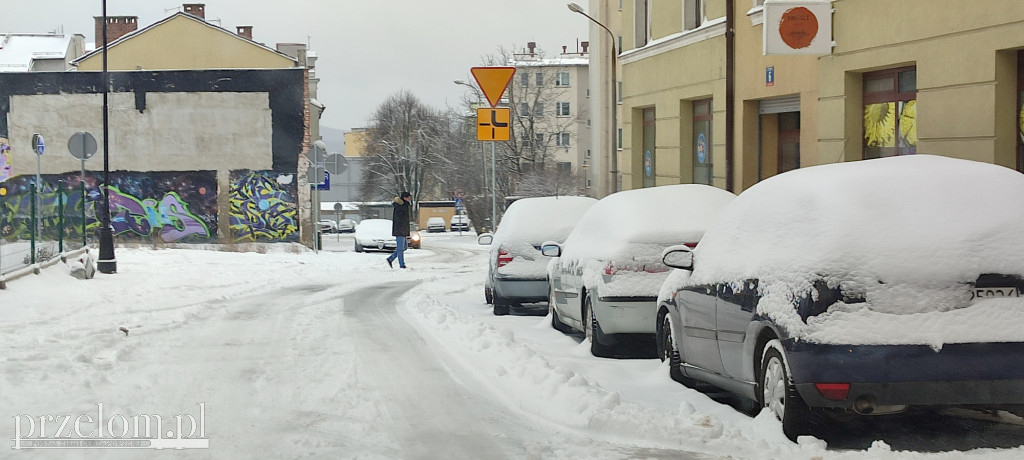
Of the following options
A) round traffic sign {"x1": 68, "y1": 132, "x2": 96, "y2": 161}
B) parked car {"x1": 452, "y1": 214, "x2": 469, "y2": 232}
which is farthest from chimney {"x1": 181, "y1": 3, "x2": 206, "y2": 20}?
parked car {"x1": 452, "y1": 214, "x2": 469, "y2": 232}

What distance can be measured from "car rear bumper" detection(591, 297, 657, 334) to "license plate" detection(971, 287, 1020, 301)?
4254mm

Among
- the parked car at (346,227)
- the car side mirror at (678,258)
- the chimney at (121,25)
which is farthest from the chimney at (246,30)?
the car side mirror at (678,258)

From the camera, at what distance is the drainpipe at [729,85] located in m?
19.0

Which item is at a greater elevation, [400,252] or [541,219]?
[541,219]

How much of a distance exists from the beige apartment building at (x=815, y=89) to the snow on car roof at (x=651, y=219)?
3.37 meters

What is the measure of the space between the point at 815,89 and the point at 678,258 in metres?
9.02

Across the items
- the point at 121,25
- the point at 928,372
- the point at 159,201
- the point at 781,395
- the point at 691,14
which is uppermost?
the point at 121,25

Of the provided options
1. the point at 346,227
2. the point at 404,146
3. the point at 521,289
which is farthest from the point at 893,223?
the point at 346,227

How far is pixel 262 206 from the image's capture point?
40.8 meters

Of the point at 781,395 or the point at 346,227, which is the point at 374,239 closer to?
the point at 781,395

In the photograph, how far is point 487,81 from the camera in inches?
808

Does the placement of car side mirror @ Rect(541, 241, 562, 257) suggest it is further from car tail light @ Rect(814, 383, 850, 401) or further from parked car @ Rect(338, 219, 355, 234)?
parked car @ Rect(338, 219, 355, 234)

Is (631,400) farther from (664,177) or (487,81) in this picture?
(664,177)

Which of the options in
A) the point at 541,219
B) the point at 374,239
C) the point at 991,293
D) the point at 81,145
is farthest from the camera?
the point at 374,239
